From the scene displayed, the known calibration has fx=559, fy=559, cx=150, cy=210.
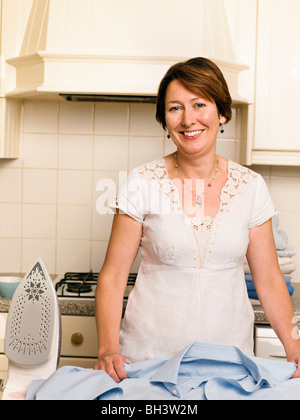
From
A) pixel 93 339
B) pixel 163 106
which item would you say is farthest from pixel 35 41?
pixel 93 339

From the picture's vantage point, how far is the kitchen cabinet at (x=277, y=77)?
2098 mm

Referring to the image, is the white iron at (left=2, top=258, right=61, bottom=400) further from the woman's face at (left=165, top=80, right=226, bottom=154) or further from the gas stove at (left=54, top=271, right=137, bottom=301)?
the gas stove at (left=54, top=271, right=137, bottom=301)

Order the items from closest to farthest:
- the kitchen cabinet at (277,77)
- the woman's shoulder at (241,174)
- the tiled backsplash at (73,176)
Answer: the woman's shoulder at (241,174)
the kitchen cabinet at (277,77)
the tiled backsplash at (73,176)

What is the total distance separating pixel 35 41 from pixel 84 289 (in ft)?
3.10

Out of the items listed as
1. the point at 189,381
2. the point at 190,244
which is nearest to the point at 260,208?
the point at 190,244

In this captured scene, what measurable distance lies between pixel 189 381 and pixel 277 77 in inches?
56.4

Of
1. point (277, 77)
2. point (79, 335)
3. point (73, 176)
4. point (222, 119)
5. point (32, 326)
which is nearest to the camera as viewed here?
point (32, 326)

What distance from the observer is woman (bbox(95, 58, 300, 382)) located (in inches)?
55.1

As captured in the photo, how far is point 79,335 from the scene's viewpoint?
199cm

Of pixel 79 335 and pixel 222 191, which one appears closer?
pixel 222 191

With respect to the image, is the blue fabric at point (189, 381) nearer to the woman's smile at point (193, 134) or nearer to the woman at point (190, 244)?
the woman at point (190, 244)

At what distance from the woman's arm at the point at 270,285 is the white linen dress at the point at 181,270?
0.03 meters

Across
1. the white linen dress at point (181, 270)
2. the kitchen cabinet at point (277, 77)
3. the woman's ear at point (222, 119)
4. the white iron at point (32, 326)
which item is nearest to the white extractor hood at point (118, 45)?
the kitchen cabinet at point (277, 77)

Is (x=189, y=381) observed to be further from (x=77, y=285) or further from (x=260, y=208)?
(x=77, y=285)
